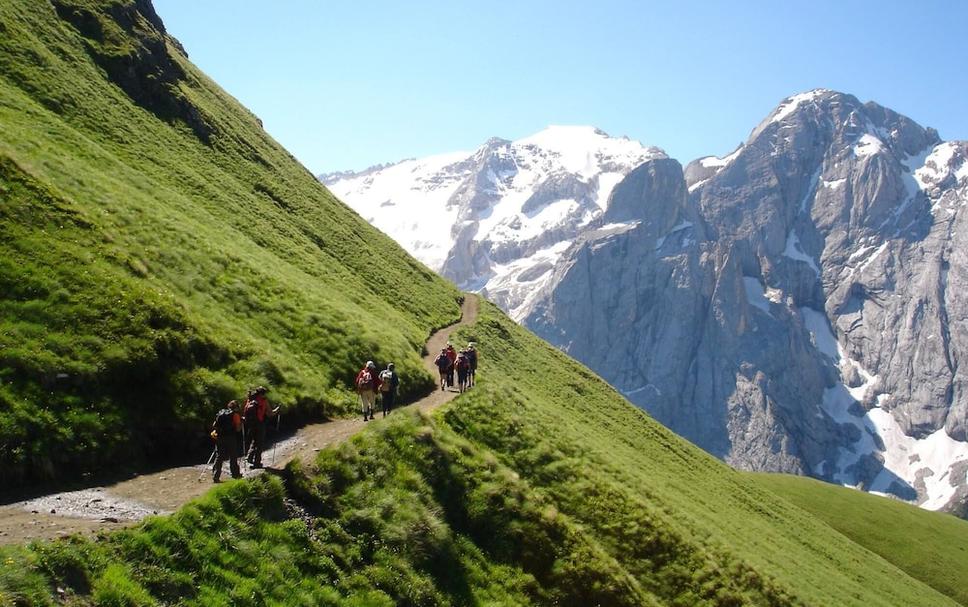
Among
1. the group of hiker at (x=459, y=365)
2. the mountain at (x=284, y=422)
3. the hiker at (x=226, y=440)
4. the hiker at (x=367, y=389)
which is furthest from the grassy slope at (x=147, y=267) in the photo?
the hiker at (x=226, y=440)

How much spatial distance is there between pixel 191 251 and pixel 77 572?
26.1 meters

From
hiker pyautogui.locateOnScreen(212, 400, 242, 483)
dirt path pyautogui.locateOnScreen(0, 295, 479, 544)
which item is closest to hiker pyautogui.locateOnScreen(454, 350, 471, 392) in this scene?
dirt path pyautogui.locateOnScreen(0, 295, 479, 544)

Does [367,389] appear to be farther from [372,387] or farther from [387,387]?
[387,387]

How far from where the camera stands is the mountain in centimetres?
1880

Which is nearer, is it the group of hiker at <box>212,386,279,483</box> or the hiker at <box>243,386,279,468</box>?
the group of hiker at <box>212,386,279,483</box>

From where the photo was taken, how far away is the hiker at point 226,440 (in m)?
21.1

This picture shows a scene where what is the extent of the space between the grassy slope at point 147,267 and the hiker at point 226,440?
129 inches

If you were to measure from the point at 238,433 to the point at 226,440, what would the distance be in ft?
4.42

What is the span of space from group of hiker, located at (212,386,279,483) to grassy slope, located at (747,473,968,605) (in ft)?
236

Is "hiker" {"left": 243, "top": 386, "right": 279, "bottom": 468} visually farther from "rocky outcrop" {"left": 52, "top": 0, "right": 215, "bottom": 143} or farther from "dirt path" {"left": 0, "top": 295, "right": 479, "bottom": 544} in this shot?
"rocky outcrop" {"left": 52, "top": 0, "right": 215, "bottom": 143}

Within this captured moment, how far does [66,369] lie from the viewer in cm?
2225

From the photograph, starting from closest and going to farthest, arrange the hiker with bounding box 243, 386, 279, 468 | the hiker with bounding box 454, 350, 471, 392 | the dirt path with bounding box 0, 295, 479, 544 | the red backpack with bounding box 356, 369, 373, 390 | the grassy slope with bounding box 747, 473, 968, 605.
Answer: the dirt path with bounding box 0, 295, 479, 544
the hiker with bounding box 243, 386, 279, 468
the red backpack with bounding box 356, 369, 373, 390
the hiker with bounding box 454, 350, 471, 392
the grassy slope with bounding box 747, 473, 968, 605

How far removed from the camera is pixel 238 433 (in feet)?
74.0

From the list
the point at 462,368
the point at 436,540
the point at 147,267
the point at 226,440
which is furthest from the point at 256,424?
the point at 462,368
